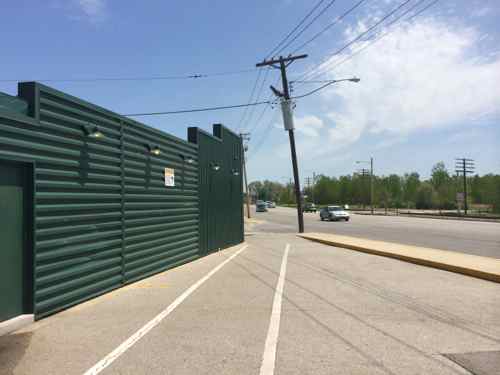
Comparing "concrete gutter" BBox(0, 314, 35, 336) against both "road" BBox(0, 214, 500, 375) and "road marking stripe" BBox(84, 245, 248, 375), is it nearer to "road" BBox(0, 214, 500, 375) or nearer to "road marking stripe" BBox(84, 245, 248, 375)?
"road" BBox(0, 214, 500, 375)

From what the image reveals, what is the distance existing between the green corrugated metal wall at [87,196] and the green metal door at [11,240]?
22cm

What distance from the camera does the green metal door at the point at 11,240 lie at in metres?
5.66

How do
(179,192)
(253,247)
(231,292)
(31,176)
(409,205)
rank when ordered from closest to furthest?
1. (31,176)
2. (231,292)
3. (179,192)
4. (253,247)
5. (409,205)

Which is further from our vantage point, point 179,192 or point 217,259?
point 217,259

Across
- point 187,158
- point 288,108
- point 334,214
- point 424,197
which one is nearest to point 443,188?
point 424,197

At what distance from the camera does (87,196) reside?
7.52m

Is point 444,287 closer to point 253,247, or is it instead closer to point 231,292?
point 231,292

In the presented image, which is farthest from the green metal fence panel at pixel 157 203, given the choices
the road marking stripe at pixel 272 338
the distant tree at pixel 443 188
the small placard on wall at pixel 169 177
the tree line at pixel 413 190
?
the distant tree at pixel 443 188

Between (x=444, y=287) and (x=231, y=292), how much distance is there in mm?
4358

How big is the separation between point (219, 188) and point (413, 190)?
85.0m

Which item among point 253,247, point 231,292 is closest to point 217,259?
point 253,247

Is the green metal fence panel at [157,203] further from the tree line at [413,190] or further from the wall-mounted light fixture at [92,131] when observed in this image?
the tree line at [413,190]

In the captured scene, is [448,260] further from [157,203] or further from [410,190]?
[410,190]

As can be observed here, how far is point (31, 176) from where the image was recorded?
6.13m
